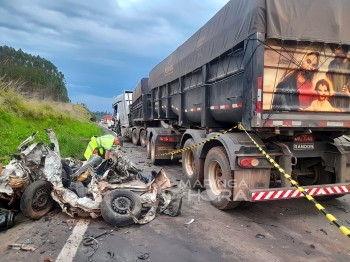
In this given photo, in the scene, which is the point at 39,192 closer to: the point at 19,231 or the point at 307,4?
the point at 19,231

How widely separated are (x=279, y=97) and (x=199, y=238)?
232cm

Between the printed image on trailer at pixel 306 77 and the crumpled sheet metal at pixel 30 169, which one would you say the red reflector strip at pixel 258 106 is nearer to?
the printed image on trailer at pixel 306 77

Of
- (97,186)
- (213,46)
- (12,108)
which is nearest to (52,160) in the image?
(97,186)

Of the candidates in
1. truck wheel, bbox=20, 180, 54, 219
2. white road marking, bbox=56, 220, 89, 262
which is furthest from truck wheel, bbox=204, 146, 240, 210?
truck wheel, bbox=20, 180, 54, 219

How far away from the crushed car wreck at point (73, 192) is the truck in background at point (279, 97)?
1.11m

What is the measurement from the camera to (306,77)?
4.26 meters

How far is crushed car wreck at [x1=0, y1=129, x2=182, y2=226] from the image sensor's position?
3941mm

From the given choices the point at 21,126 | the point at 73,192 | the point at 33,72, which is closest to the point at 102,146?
the point at 73,192

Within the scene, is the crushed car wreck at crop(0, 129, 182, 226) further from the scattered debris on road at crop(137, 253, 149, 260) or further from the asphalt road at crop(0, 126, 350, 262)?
the scattered debris on road at crop(137, 253, 149, 260)

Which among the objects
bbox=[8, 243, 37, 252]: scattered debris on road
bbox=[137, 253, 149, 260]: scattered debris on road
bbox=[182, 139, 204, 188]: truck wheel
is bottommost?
bbox=[137, 253, 149, 260]: scattered debris on road

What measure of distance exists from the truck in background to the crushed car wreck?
43.9 inches

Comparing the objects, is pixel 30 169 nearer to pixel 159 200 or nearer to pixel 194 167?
pixel 159 200

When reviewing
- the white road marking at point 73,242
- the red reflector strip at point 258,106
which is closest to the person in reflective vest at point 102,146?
the white road marking at point 73,242

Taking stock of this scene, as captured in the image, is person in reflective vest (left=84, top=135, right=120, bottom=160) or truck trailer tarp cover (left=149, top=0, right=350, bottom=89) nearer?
truck trailer tarp cover (left=149, top=0, right=350, bottom=89)
